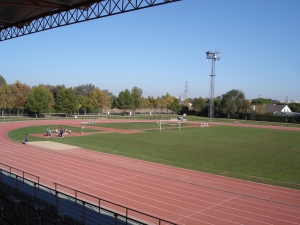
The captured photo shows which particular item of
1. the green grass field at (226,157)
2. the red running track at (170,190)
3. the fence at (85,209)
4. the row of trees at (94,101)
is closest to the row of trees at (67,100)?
the row of trees at (94,101)

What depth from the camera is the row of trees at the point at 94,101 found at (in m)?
75.7

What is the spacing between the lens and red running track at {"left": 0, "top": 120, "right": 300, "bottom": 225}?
13.1 m

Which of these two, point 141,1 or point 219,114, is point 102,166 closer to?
point 141,1

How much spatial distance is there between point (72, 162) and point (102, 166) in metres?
2.74

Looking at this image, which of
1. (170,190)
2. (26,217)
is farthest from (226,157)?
(26,217)

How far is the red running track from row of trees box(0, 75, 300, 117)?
54.1m

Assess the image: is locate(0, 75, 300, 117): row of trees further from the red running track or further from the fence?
the fence

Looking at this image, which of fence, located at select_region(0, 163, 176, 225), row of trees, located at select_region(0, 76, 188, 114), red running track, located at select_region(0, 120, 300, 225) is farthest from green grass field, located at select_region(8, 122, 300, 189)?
row of trees, located at select_region(0, 76, 188, 114)

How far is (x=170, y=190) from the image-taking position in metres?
16.4

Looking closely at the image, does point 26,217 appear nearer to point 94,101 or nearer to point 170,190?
point 170,190

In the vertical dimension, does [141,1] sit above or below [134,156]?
above

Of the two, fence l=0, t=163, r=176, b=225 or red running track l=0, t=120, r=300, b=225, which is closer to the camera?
fence l=0, t=163, r=176, b=225

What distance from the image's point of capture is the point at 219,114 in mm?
95062

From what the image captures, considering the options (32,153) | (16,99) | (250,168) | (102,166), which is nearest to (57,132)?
(32,153)
